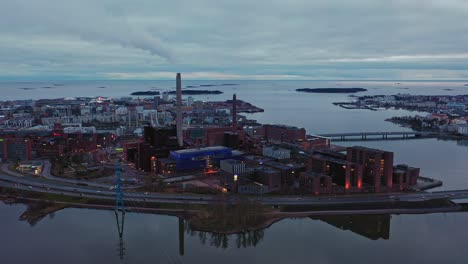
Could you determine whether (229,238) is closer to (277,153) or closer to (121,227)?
(121,227)

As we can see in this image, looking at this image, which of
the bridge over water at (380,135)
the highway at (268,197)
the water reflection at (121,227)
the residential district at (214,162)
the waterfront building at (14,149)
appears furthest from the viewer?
the bridge over water at (380,135)

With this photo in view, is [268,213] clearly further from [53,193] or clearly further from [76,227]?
[53,193]

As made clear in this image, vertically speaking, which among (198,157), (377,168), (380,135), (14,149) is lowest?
(380,135)

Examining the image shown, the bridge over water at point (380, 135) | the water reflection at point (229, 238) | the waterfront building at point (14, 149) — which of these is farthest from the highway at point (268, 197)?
the bridge over water at point (380, 135)

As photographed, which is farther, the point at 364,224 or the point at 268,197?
the point at 268,197

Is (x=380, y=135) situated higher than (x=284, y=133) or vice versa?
(x=284, y=133)

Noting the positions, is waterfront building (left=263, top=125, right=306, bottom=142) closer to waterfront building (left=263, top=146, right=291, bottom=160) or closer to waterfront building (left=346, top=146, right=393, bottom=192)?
waterfront building (left=263, top=146, right=291, bottom=160)

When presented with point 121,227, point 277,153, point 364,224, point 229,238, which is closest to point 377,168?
point 364,224

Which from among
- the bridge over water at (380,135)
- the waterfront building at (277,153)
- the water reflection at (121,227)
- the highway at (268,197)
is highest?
the waterfront building at (277,153)

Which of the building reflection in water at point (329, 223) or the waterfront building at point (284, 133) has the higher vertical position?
the waterfront building at point (284, 133)

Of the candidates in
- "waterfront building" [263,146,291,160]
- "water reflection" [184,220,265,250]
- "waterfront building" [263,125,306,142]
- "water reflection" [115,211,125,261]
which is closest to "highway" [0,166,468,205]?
"water reflection" [115,211,125,261]

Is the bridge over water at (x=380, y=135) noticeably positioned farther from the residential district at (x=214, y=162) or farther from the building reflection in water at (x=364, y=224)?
the building reflection in water at (x=364, y=224)
